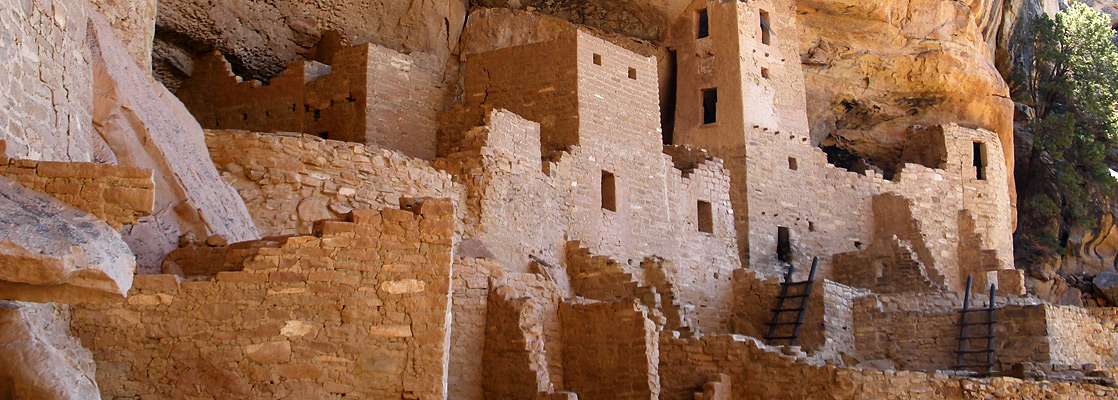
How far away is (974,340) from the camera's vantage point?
18.9 meters

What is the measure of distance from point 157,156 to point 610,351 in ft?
17.9

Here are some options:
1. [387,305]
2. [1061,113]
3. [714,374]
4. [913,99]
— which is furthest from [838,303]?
[1061,113]

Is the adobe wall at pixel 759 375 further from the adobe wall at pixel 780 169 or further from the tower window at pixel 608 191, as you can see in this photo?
the adobe wall at pixel 780 169

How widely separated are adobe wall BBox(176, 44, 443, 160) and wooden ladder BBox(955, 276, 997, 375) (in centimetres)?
858

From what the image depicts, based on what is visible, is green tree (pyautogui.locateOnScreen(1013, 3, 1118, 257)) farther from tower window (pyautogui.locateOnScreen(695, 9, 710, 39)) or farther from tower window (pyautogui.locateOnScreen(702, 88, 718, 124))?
tower window (pyautogui.locateOnScreen(695, 9, 710, 39))

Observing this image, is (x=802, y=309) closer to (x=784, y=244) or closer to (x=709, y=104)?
(x=784, y=244)

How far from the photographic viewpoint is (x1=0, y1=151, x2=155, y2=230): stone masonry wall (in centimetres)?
693

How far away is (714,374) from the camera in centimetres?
1462

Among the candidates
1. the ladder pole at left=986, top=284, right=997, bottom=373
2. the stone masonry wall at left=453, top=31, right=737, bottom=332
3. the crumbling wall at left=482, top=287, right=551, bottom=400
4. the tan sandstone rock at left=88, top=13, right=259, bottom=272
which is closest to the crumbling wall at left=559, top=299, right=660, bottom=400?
the crumbling wall at left=482, top=287, right=551, bottom=400

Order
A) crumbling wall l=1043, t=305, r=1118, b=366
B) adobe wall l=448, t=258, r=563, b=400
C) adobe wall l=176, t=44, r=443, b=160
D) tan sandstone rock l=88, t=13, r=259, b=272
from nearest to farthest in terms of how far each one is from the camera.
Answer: tan sandstone rock l=88, t=13, r=259, b=272 < adobe wall l=448, t=258, r=563, b=400 < adobe wall l=176, t=44, r=443, b=160 < crumbling wall l=1043, t=305, r=1118, b=366

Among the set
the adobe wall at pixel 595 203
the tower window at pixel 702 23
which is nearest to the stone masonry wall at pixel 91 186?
the adobe wall at pixel 595 203

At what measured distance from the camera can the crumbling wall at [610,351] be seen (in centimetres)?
1337

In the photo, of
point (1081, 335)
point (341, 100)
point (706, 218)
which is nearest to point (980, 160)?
point (1081, 335)

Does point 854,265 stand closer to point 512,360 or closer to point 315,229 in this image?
point 512,360
